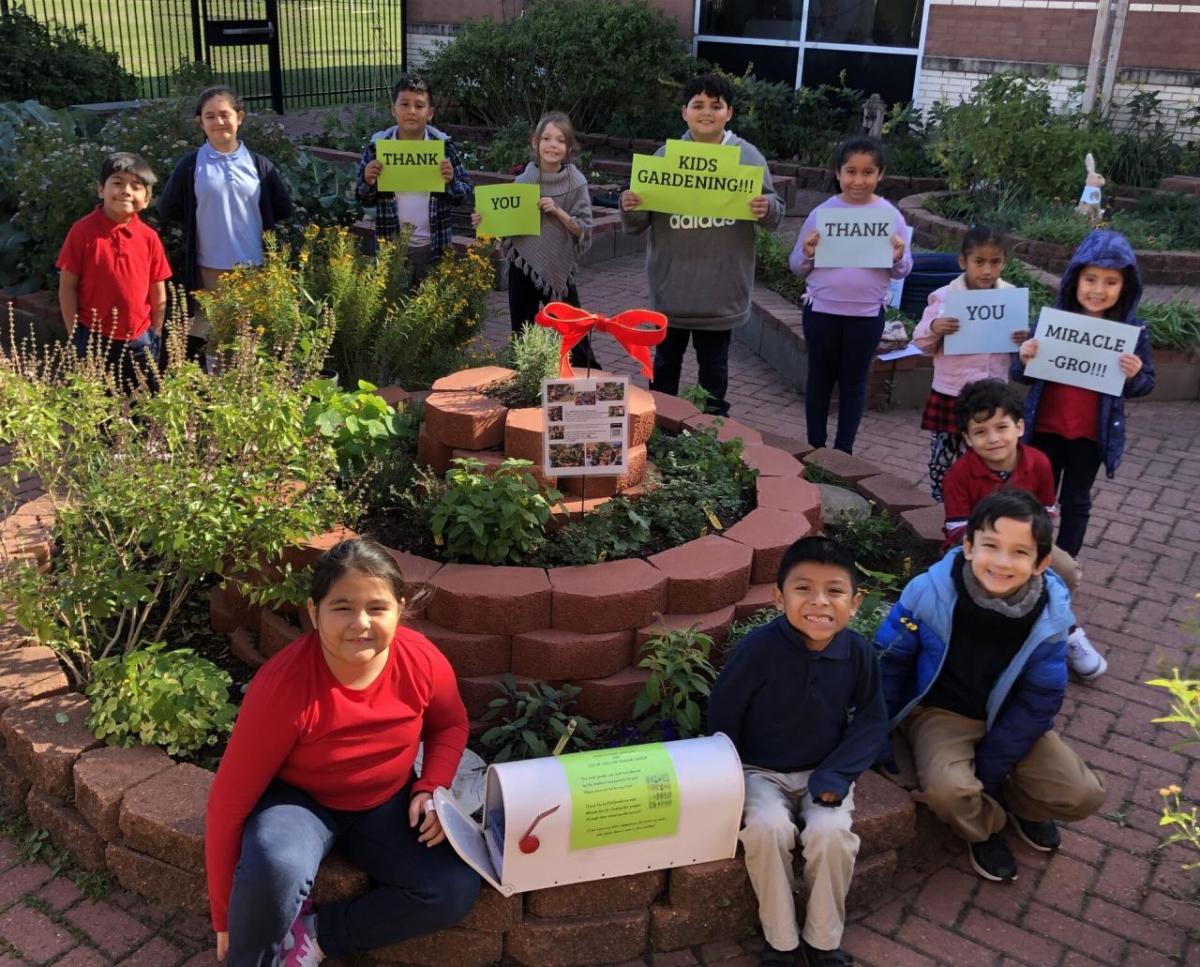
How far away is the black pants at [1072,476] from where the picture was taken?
449cm

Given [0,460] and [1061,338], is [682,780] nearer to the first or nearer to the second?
[1061,338]

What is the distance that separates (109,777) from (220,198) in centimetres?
338

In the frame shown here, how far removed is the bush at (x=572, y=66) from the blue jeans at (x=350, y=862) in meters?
11.0

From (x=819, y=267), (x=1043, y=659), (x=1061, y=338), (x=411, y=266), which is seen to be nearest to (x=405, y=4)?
(x=411, y=266)

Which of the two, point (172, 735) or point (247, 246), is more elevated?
point (247, 246)

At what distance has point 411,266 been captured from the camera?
6.04 m

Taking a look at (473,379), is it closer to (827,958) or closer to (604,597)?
(604,597)

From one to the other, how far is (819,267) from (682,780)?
3002 mm

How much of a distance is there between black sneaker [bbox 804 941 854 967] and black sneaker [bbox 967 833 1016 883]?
0.58m

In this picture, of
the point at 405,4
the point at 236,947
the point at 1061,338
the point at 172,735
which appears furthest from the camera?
the point at 405,4

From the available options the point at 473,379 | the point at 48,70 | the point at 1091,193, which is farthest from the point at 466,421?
the point at 48,70

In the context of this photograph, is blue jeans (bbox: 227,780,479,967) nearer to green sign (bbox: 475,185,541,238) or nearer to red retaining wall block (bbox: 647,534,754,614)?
red retaining wall block (bbox: 647,534,754,614)

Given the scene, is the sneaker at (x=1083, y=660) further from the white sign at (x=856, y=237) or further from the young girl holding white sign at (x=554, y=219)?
the young girl holding white sign at (x=554, y=219)

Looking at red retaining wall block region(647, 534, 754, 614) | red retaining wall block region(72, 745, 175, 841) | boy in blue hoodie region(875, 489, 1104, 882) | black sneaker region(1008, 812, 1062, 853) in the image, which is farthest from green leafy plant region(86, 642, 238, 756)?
black sneaker region(1008, 812, 1062, 853)
